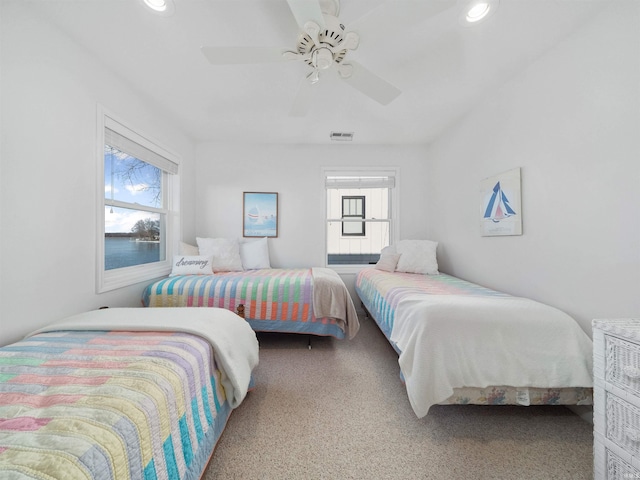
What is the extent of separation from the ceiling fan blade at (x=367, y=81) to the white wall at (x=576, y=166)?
110 centimetres

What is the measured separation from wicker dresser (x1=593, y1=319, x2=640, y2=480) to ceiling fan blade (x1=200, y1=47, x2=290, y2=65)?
2.11 metres

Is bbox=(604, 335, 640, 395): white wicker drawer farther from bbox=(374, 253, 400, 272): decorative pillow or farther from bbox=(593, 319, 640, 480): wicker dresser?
bbox=(374, 253, 400, 272): decorative pillow

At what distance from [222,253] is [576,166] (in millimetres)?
3337

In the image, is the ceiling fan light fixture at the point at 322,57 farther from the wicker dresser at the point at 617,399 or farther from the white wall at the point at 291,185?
the white wall at the point at 291,185

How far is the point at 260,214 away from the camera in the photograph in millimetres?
3516

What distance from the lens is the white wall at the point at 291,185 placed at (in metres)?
3.50

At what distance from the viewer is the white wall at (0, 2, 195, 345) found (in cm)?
133

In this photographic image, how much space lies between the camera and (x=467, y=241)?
8.91 feet

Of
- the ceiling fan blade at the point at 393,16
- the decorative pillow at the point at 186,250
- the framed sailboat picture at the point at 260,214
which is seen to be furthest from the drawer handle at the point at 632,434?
the decorative pillow at the point at 186,250

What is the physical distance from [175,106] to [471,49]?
2684 mm

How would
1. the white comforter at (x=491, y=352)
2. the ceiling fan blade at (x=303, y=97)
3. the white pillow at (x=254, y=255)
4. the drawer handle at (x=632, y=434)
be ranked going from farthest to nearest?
the white pillow at (x=254, y=255)
the ceiling fan blade at (x=303, y=97)
the white comforter at (x=491, y=352)
the drawer handle at (x=632, y=434)

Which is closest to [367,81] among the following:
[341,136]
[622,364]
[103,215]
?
[341,136]

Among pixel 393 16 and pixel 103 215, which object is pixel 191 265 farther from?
pixel 393 16

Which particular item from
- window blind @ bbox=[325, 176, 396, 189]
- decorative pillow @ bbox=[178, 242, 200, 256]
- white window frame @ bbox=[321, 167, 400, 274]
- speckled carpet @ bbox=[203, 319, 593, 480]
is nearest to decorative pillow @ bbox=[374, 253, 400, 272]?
white window frame @ bbox=[321, 167, 400, 274]
